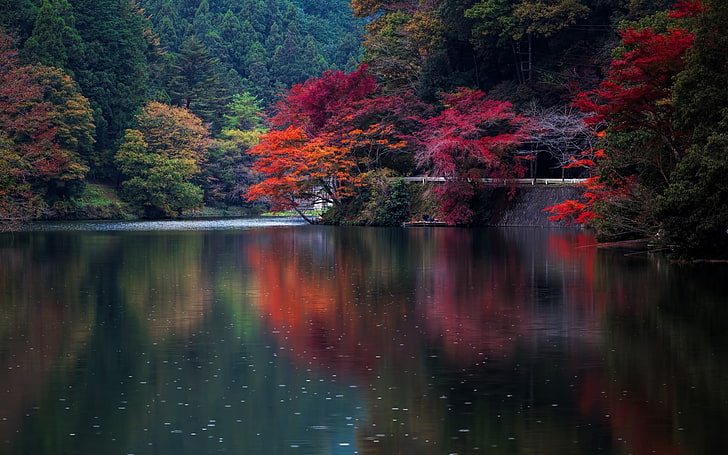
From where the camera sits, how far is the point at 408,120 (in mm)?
49531

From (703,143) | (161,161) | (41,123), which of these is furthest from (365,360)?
(161,161)

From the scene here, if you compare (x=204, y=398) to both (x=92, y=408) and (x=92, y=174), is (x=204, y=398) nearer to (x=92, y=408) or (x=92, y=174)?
(x=92, y=408)

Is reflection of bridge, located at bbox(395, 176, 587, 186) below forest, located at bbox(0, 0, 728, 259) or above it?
below

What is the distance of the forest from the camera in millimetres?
24125

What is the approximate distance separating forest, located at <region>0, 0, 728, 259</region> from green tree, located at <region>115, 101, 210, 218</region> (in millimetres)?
129

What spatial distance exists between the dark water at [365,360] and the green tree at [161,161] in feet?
122

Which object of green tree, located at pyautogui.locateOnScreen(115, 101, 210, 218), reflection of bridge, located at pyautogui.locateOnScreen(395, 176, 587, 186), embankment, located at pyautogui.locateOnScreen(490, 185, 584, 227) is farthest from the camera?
green tree, located at pyautogui.locateOnScreen(115, 101, 210, 218)

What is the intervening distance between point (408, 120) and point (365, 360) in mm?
38649

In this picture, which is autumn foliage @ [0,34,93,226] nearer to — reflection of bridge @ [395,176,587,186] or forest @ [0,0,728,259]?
forest @ [0,0,728,259]

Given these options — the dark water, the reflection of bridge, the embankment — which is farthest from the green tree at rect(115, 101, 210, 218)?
the dark water

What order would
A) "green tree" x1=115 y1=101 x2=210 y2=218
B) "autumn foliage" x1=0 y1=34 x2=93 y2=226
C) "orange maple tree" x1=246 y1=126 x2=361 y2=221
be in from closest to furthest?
"orange maple tree" x1=246 y1=126 x2=361 y2=221
"autumn foliage" x1=0 y1=34 x2=93 y2=226
"green tree" x1=115 y1=101 x2=210 y2=218

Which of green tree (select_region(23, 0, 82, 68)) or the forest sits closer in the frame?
the forest

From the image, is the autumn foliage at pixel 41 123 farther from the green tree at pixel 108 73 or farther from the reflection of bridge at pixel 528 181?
the reflection of bridge at pixel 528 181

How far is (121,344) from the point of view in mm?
12664
